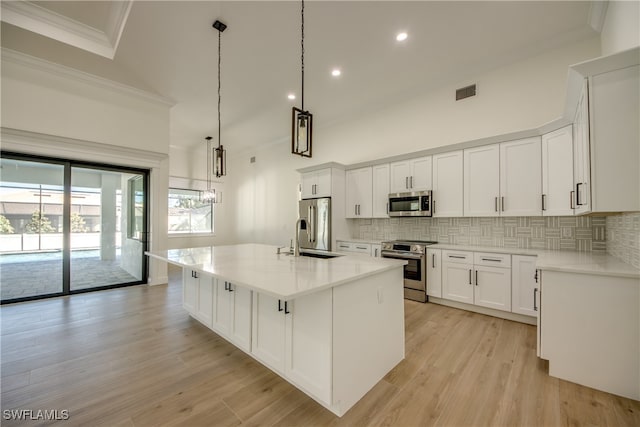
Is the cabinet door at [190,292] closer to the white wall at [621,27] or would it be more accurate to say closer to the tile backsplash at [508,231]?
the tile backsplash at [508,231]

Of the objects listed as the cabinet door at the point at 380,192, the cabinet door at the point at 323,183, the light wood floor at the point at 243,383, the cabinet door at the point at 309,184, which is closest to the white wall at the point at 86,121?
the light wood floor at the point at 243,383

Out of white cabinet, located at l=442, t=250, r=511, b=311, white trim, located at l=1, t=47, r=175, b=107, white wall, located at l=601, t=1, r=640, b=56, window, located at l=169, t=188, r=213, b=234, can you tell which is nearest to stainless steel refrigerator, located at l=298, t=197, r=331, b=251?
white cabinet, located at l=442, t=250, r=511, b=311

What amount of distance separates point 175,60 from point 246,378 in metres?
4.22

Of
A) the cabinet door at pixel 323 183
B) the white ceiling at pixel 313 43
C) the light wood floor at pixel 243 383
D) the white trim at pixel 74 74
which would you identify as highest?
the white ceiling at pixel 313 43

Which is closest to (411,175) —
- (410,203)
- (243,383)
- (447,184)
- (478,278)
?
(410,203)

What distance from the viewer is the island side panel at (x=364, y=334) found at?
1662mm

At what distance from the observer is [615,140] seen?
1795 millimetres

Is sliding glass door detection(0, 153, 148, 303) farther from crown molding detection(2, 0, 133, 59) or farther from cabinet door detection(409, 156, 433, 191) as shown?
cabinet door detection(409, 156, 433, 191)

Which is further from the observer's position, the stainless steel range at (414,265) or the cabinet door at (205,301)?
the stainless steel range at (414,265)

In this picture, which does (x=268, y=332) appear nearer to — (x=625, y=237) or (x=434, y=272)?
(x=434, y=272)

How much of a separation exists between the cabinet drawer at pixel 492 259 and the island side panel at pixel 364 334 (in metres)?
1.77

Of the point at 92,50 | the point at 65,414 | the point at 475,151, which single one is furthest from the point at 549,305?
the point at 92,50

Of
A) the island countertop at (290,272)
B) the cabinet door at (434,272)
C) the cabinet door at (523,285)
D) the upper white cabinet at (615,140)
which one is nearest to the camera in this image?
the island countertop at (290,272)

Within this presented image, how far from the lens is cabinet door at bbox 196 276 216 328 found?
9.19 ft
